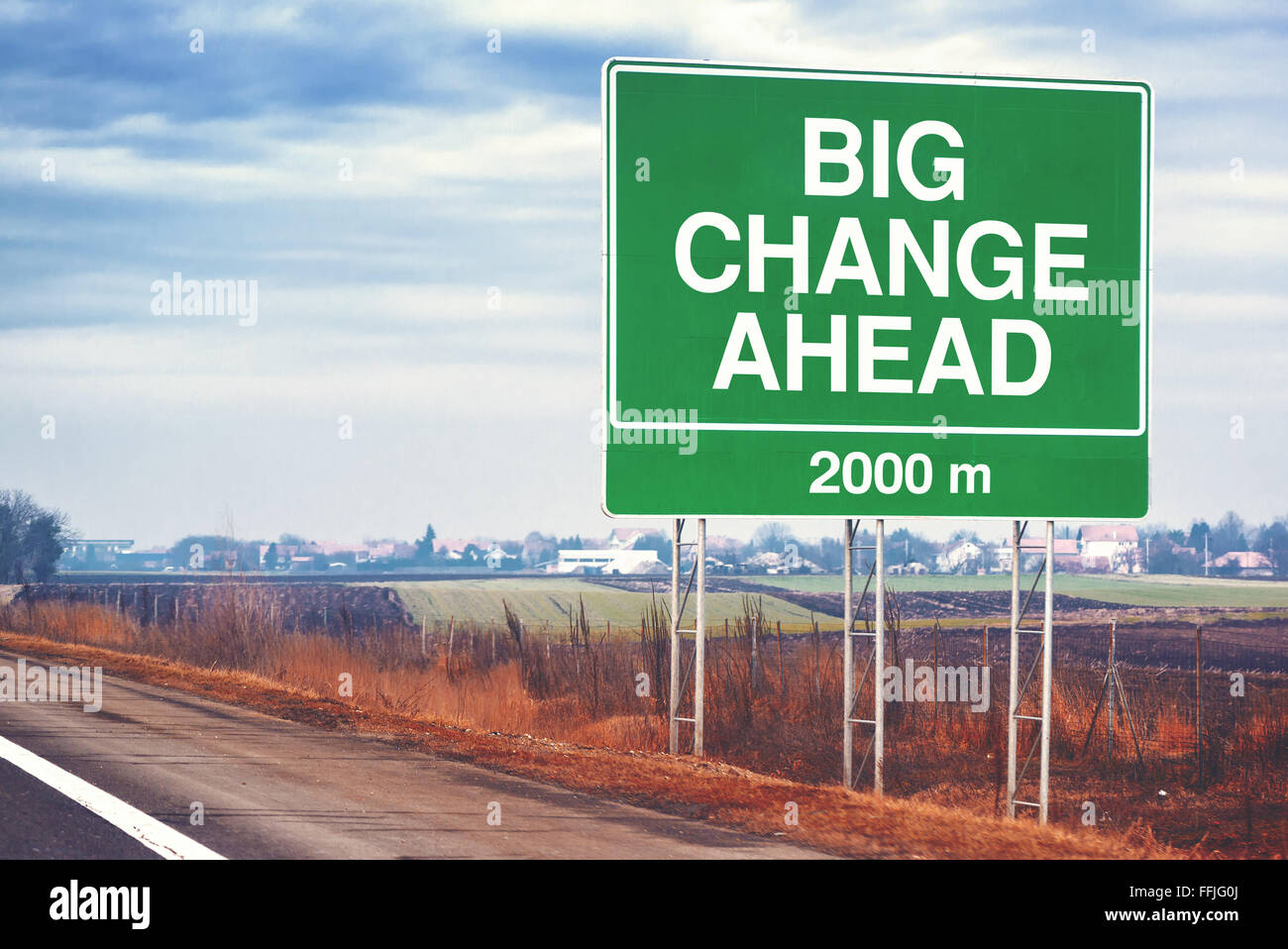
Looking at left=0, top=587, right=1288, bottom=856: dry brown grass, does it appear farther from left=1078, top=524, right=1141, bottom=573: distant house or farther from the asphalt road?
left=1078, top=524, right=1141, bottom=573: distant house

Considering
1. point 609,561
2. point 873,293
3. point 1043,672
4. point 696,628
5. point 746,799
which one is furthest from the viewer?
point 609,561

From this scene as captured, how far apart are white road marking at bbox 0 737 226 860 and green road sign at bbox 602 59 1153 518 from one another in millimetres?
5326

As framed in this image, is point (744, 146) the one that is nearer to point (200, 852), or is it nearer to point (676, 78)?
point (676, 78)

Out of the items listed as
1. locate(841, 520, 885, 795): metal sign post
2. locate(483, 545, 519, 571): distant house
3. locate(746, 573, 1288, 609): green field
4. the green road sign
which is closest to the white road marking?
the green road sign

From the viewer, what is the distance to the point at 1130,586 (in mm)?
125375

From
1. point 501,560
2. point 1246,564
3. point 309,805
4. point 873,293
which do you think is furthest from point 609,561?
point 309,805

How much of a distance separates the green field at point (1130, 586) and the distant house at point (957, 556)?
75.4 inches

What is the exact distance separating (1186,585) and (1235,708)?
106m

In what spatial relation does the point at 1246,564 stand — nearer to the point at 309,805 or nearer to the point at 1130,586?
the point at 1130,586

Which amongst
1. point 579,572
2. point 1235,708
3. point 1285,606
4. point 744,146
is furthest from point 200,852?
point 579,572

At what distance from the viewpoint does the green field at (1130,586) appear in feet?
339

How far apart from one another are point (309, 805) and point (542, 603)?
290 ft

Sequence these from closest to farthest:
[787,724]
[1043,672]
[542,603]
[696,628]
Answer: [1043,672] → [696,628] → [787,724] → [542,603]
